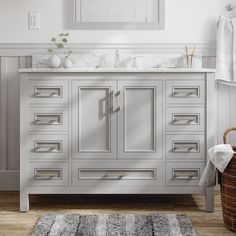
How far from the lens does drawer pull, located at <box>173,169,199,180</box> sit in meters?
3.06

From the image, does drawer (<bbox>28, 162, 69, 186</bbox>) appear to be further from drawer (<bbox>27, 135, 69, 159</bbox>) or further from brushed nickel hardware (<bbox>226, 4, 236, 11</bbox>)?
brushed nickel hardware (<bbox>226, 4, 236, 11</bbox>)

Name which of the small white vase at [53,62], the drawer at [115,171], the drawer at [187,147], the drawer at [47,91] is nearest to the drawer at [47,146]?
the drawer at [115,171]

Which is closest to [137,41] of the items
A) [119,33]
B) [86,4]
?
[119,33]

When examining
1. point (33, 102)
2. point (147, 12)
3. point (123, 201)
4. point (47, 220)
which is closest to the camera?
point (47, 220)

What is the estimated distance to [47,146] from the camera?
3.05 meters

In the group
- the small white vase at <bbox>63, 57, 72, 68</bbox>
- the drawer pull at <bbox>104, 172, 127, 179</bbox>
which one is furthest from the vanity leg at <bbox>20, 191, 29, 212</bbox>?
the small white vase at <bbox>63, 57, 72, 68</bbox>

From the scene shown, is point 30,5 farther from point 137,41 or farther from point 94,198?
point 94,198

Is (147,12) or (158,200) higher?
(147,12)

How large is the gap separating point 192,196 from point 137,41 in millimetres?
1098

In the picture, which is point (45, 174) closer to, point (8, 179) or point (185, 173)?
point (8, 179)

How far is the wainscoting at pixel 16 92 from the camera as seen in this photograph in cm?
353

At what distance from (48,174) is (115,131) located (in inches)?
18.3

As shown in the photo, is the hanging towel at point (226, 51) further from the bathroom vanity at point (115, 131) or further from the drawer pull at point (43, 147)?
the drawer pull at point (43, 147)

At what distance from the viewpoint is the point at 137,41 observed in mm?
3531
